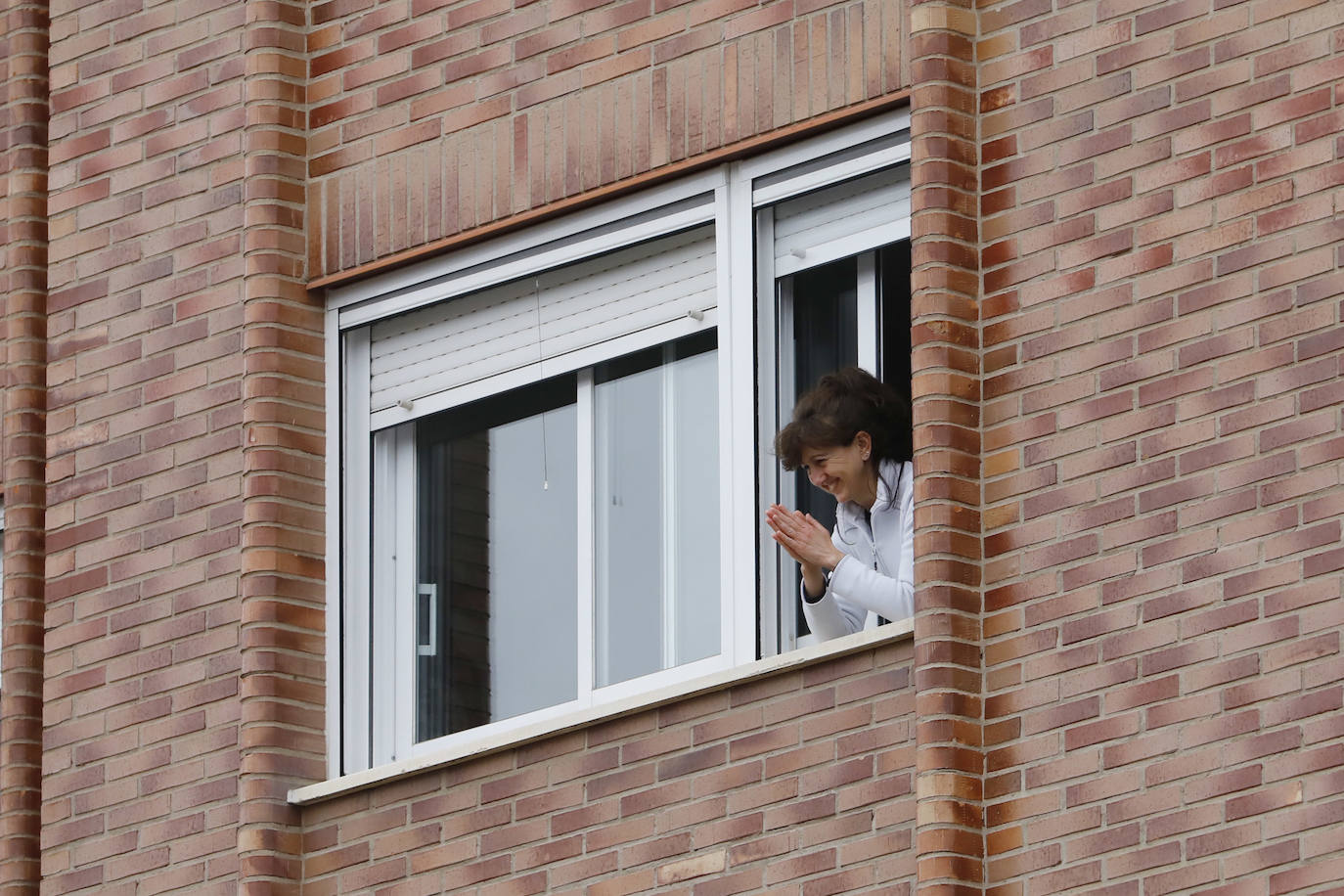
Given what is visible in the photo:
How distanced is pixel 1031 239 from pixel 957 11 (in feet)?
2.58

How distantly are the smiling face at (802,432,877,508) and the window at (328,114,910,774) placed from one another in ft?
1.01

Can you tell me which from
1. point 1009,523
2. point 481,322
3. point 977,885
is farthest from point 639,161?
point 977,885

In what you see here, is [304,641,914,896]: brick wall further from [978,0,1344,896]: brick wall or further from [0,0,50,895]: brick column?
[0,0,50,895]: brick column

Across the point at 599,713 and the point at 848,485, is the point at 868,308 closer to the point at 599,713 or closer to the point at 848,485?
the point at 848,485

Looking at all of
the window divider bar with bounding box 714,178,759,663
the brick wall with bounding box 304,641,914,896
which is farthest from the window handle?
the window divider bar with bounding box 714,178,759,663

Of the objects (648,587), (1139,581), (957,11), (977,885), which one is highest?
(957,11)

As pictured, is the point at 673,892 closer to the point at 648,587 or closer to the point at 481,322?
the point at 648,587

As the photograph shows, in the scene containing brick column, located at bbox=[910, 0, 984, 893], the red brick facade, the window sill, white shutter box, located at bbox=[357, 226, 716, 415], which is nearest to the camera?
the red brick facade

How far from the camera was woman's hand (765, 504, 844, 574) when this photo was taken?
428 inches

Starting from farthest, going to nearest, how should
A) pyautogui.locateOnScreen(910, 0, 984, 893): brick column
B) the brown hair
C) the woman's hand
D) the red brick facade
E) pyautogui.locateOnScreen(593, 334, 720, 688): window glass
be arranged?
pyautogui.locateOnScreen(593, 334, 720, 688): window glass → the brown hair → the woman's hand → pyautogui.locateOnScreen(910, 0, 984, 893): brick column → the red brick facade

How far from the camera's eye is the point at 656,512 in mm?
11805

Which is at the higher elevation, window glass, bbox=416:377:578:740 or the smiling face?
window glass, bbox=416:377:578:740

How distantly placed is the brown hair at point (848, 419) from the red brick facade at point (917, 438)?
17.5 inches

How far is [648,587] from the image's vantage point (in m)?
11.8
